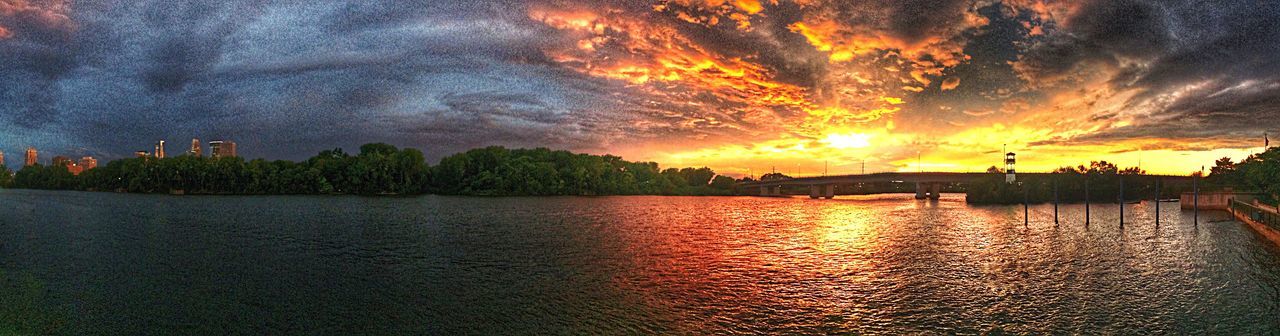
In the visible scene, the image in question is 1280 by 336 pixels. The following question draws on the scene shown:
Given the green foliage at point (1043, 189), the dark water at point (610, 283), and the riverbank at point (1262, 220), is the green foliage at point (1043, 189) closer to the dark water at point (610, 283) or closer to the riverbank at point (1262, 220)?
the riverbank at point (1262, 220)

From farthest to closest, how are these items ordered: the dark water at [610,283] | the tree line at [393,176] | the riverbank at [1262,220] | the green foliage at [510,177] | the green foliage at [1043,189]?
1. the green foliage at [510,177]
2. the tree line at [393,176]
3. the green foliage at [1043,189]
4. the riverbank at [1262,220]
5. the dark water at [610,283]

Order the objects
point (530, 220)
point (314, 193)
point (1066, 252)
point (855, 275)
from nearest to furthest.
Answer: point (855, 275) → point (1066, 252) → point (530, 220) → point (314, 193)

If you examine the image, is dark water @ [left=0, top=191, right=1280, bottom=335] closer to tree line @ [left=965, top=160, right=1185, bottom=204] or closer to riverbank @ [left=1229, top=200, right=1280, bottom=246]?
riverbank @ [left=1229, top=200, right=1280, bottom=246]

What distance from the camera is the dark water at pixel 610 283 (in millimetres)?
25047

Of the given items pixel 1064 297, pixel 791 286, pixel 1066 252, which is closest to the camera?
pixel 1064 297

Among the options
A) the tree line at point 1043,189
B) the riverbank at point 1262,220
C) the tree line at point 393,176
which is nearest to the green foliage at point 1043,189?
the tree line at point 1043,189

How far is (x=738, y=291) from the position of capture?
32.0 meters

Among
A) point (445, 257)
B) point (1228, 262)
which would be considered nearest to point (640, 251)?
point (445, 257)

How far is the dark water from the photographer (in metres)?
25.0

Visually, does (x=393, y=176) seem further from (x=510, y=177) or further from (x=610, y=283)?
(x=610, y=283)

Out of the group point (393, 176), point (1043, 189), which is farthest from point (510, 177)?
point (1043, 189)

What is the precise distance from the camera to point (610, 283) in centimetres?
3359

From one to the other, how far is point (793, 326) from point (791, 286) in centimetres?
907

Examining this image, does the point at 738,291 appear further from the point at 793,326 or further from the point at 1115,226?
the point at 1115,226
